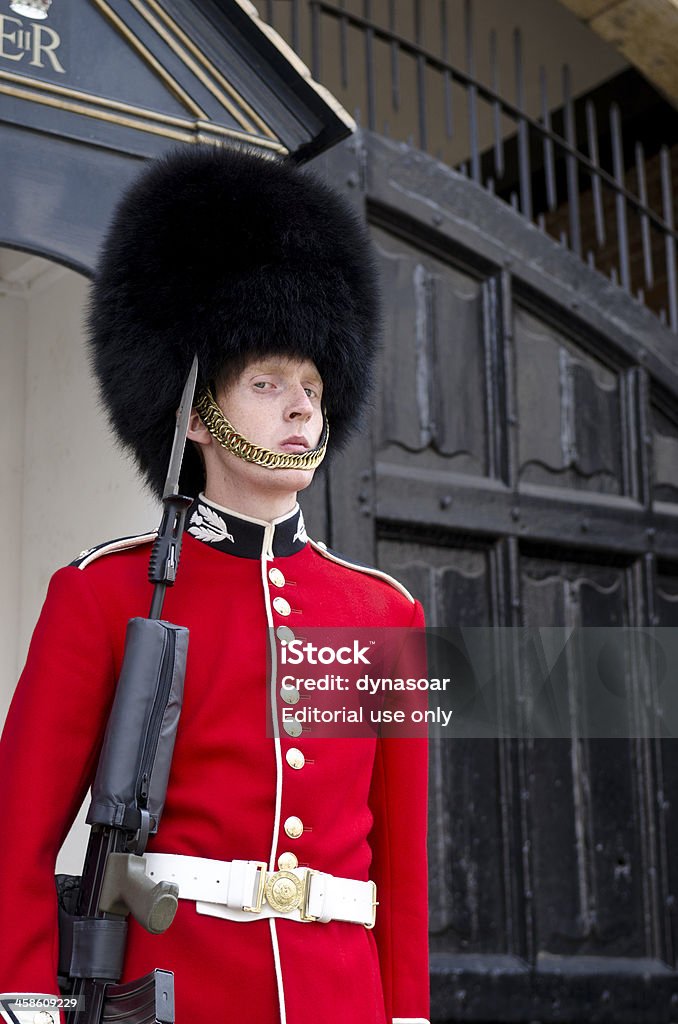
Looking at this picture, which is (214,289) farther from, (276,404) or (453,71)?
(453,71)

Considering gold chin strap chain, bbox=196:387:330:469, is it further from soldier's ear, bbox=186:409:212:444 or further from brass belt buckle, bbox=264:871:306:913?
brass belt buckle, bbox=264:871:306:913

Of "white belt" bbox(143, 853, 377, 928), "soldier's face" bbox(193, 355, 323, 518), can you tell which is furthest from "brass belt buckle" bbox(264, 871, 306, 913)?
"soldier's face" bbox(193, 355, 323, 518)

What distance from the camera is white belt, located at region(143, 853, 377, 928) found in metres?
2.13

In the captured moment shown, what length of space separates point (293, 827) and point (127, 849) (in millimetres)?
256

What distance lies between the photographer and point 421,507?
12.5 ft

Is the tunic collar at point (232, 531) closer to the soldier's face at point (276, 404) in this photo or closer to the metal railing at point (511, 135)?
the soldier's face at point (276, 404)

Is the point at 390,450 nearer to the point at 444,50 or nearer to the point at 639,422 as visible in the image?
the point at 639,422

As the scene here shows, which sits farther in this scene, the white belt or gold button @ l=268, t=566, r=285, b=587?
gold button @ l=268, t=566, r=285, b=587

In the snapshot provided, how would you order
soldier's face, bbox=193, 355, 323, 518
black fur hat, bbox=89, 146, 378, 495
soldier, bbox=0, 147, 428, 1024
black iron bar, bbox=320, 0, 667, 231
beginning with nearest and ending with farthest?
soldier, bbox=0, 147, 428, 1024
soldier's face, bbox=193, 355, 323, 518
black fur hat, bbox=89, 146, 378, 495
black iron bar, bbox=320, 0, 667, 231

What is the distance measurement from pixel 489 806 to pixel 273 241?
182 cm

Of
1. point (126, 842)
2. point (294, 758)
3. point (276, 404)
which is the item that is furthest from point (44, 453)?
point (126, 842)

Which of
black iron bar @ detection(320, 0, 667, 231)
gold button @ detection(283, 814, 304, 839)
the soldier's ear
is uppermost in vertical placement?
black iron bar @ detection(320, 0, 667, 231)

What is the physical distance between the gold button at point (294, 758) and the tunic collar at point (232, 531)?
1.05 ft

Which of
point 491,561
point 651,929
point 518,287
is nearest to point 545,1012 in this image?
point 651,929
